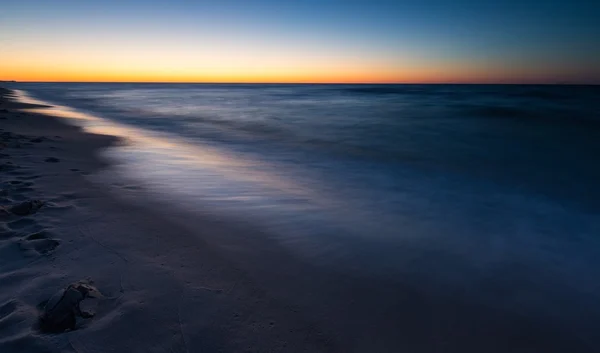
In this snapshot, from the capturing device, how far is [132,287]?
277cm

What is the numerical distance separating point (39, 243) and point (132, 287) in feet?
4.34

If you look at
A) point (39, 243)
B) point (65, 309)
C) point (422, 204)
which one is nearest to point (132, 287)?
point (65, 309)

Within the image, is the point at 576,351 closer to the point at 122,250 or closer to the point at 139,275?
the point at 139,275

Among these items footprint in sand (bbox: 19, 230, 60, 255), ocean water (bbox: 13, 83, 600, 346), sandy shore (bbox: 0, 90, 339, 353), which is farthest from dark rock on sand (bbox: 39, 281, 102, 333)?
ocean water (bbox: 13, 83, 600, 346)

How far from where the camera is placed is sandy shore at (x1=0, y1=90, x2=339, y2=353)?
225 cm

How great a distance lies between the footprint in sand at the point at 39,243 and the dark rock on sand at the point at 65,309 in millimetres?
969

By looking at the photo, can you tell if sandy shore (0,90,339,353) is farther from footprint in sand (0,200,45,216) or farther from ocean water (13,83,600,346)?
ocean water (13,83,600,346)

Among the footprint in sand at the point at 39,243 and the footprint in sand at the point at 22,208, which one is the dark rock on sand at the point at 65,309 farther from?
the footprint in sand at the point at 22,208

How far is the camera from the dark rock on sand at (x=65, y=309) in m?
2.25

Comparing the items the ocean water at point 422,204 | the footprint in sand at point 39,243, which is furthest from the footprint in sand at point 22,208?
the ocean water at point 422,204

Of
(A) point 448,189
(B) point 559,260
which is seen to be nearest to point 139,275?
(B) point 559,260

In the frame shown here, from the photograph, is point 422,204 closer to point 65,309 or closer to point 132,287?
point 132,287

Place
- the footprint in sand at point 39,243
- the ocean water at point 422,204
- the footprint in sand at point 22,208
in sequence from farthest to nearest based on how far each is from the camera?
the footprint in sand at point 22,208, the ocean water at point 422,204, the footprint in sand at point 39,243

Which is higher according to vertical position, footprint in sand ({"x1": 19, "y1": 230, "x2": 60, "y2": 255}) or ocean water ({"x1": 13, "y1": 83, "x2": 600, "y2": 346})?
footprint in sand ({"x1": 19, "y1": 230, "x2": 60, "y2": 255})
